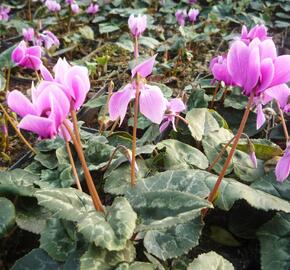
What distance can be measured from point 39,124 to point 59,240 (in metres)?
0.46

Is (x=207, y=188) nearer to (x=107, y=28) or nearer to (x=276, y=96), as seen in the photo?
(x=276, y=96)

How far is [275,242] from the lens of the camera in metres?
1.44

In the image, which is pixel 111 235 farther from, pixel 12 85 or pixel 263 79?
pixel 12 85

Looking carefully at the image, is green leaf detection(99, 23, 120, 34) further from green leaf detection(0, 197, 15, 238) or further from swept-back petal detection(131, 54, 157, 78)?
swept-back petal detection(131, 54, 157, 78)

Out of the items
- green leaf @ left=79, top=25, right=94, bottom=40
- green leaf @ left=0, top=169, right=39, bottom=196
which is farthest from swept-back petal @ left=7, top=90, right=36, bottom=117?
green leaf @ left=79, top=25, right=94, bottom=40

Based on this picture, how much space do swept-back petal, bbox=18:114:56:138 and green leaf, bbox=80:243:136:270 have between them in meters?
0.32

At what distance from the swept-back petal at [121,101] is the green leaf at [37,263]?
1.53 ft

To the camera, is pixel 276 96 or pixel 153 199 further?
pixel 276 96

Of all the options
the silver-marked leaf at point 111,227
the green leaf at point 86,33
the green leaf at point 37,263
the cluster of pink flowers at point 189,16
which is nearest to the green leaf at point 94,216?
the silver-marked leaf at point 111,227

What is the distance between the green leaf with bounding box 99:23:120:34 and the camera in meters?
3.87

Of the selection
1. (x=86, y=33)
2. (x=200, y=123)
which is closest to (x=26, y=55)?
(x=200, y=123)

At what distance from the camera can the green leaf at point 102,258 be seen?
1113mm

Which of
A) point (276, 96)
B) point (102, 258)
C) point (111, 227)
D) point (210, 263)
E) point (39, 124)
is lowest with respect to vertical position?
point (210, 263)

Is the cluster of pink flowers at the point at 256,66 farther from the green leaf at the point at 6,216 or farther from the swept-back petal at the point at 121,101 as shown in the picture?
the green leaf at the point at 6,216
